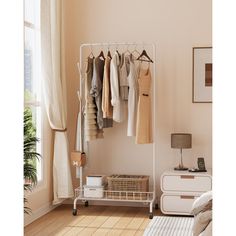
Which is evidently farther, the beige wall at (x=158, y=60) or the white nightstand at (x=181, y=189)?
the beige wall at (x=158, y=60)

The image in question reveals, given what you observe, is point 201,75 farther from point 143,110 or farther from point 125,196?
point 125,196

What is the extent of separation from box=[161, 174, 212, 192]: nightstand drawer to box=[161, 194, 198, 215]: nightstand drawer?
0.08 m

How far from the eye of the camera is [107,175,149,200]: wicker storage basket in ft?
17.1

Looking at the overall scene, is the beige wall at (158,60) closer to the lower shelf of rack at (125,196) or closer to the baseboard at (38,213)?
the lower shelf of rack at (125,196)

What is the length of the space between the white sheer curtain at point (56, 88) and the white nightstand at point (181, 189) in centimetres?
111

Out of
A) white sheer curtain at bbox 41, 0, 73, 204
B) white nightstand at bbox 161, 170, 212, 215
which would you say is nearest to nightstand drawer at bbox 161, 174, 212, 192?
white nightstand at bbox 161, 170, 212, 215

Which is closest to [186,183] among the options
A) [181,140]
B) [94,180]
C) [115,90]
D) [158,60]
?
[181,140]

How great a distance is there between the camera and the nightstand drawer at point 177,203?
5.04 m

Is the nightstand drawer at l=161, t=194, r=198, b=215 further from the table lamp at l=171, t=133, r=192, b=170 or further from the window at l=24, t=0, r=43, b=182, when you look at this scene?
the window at l=24, t=0, r=43, b=182

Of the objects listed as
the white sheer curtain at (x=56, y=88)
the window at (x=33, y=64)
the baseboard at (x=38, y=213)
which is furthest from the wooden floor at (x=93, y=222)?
the window at (x=33, y=64)
